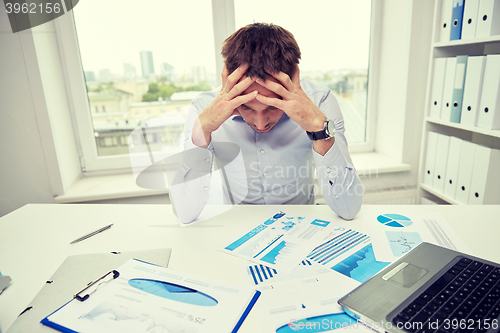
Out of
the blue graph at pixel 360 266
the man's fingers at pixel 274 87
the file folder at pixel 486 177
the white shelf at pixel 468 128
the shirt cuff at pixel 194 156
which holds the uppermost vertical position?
the man's fingers at pixel 274 87

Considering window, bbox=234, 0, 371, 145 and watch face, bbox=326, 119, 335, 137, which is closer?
watch face, bbox=326, 119, 335, 137

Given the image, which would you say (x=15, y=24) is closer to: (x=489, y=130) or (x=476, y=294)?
(x=476, y=294)

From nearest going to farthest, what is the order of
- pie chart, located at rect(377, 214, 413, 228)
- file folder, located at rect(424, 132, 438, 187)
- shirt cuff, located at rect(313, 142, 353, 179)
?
1. pie chart, located at rect(377, 214, 413, 228)
2. shirt cuff, located at rect(313, 142, 353, 179)
3. file folder, located at rect(424, 132, 438, 187)

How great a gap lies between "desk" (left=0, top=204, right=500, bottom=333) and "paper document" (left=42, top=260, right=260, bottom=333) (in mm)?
40

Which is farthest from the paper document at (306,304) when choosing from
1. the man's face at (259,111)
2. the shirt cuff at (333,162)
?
the man's face at (259,111)

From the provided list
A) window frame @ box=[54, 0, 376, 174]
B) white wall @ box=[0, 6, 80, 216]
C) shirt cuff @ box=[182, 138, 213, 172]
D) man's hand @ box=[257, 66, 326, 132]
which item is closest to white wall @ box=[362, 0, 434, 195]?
window frame @ box=[54, 0, 376, 174]

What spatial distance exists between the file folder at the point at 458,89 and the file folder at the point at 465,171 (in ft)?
0.52

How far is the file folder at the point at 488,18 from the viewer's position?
4.48 ft

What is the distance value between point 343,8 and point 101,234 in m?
2.03

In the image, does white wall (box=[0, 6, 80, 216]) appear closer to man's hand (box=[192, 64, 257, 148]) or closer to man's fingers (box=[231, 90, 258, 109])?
man's hand (box=[192, 64, 257, 148])

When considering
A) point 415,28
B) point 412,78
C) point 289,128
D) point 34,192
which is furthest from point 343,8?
point 34,192

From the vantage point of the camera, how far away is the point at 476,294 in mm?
558

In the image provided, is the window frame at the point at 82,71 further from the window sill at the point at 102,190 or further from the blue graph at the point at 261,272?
the blue graph at the point at 261,272

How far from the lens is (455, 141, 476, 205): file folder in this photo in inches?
61.8
